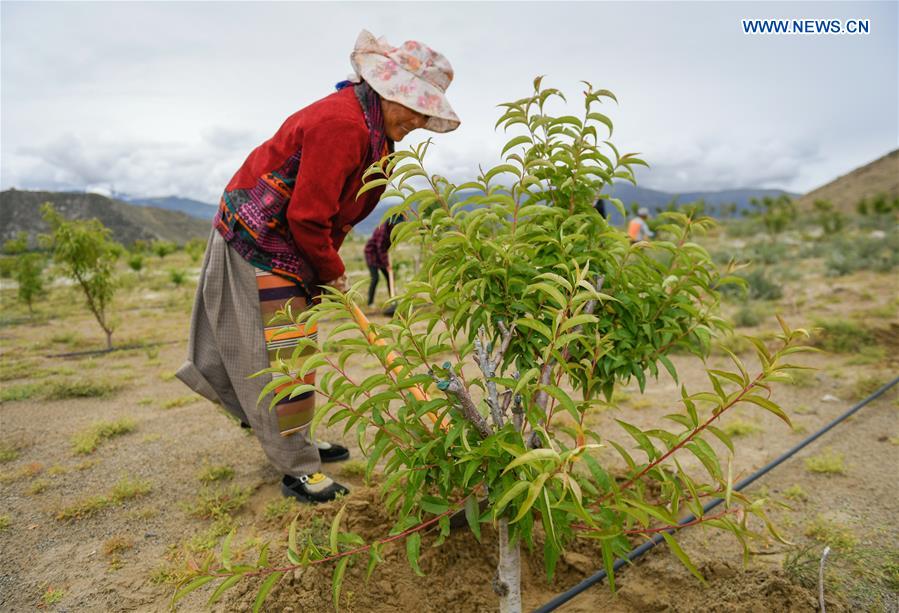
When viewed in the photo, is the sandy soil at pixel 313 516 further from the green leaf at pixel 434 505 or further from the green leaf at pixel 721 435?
the green leaf at pixel 721 435

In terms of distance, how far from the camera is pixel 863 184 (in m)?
66.2

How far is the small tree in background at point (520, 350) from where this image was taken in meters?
1.23

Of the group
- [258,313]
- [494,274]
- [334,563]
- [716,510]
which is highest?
[494,274]

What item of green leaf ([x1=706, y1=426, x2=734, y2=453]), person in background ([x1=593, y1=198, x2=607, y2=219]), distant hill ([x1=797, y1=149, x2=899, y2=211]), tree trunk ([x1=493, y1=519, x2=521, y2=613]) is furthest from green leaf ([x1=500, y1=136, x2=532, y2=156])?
distant hill ([x1=797, y1=149, x2=899, y2=211])

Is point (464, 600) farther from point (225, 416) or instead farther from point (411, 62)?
point (225, 416)

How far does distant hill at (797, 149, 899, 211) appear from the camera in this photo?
2415 inches

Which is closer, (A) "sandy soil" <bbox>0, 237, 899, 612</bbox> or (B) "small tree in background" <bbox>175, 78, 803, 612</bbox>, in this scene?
(B) "small tree in background" <bbox>175, 78, 803, 612</bbox>

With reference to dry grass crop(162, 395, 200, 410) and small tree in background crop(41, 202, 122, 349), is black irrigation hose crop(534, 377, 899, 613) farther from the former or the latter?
small tree in background crop(41, 202, 122, 349)

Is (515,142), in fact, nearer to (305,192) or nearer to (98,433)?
(305,192)

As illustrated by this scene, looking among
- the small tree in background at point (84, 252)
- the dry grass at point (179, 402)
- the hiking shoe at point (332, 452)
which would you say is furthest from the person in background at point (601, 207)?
the small tree in background at point (84, 252)

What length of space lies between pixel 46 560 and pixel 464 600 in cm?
174

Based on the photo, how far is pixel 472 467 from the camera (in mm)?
1264

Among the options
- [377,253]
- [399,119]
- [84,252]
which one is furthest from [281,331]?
[377,253]

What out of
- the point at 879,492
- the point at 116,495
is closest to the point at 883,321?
the point at 879,492
